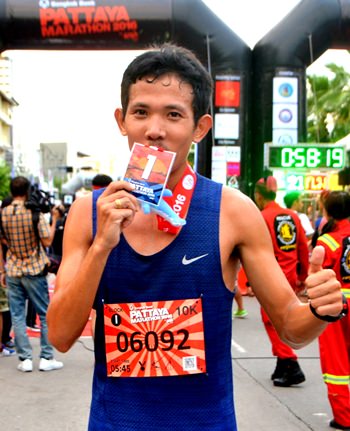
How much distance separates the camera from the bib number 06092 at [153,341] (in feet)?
6.21

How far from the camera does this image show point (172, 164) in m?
1.83

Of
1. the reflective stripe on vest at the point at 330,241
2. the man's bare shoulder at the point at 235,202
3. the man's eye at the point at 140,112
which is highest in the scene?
the man's eye at the point at 140,112

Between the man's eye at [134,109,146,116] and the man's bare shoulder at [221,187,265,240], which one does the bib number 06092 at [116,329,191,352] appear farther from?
the man's eye at [134,109,146,116]

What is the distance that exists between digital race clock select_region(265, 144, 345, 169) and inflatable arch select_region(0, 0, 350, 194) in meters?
0.48

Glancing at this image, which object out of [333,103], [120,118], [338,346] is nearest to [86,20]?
[338,346]

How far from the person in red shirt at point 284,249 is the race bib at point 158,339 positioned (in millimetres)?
4621

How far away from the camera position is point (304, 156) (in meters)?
11.2

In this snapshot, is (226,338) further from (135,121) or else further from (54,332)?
(135,121)

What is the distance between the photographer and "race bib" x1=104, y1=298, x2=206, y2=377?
1.88 m

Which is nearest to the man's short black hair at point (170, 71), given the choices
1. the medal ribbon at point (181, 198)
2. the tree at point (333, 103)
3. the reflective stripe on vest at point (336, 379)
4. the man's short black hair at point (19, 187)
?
the medal ribbon at point (181, 198)

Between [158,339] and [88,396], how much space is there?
419cm

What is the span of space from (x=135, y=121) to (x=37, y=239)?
521 centimetres

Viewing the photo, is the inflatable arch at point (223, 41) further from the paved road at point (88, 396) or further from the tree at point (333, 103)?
the tree at point (333, 103)

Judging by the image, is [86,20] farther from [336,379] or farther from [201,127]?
[201,127]
